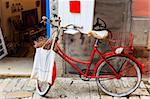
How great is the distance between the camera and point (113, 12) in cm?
531

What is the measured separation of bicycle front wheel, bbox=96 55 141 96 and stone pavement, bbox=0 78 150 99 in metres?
0.14

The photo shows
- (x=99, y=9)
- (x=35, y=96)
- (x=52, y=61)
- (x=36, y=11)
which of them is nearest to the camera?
(x=52, y=61)

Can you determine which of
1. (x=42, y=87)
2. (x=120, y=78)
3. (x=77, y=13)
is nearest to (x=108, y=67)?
(x=120, y=78)

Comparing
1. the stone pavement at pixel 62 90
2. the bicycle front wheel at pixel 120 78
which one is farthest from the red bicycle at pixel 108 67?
the stone pavement at pixel 62 90

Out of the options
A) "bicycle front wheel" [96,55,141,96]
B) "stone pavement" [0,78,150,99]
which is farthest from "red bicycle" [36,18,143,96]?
"stone pavement" [0,78,150,99]

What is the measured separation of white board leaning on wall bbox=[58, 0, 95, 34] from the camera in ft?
15.7

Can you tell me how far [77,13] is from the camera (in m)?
4.86

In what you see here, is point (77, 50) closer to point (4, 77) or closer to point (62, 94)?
point (62, 94)

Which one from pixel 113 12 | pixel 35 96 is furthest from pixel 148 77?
pixel 35 96

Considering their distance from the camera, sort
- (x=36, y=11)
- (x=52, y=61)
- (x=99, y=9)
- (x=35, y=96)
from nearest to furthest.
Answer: (x=52, y=61), (x=35, y=96), (x=99, y=9), (x=36, y=11)

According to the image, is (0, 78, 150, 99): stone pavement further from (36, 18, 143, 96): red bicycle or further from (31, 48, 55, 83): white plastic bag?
(31, 48, 55, 83): white plastic bag

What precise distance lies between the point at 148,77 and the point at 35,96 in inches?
93.6

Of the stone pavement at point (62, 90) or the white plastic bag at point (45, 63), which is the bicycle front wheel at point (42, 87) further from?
the white plastic bag at point (45, 63)

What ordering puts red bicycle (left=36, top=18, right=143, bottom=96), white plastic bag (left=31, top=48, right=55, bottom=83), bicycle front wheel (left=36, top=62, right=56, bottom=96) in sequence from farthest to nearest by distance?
bicycle front wheel (left=36, top=62, right=56, bottom=96)
red bicycle (left=36, top=18, right=143, bottom=96)
white plastic bag (left=31, top=48, right=55, bottom=83)
